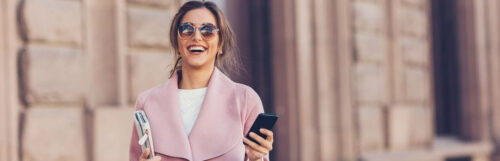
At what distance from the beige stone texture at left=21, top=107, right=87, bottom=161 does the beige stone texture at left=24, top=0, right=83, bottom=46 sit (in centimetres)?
43

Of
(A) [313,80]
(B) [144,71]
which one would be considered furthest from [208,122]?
(A) [313,80]

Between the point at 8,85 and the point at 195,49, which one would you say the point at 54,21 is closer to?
the point at 8,85

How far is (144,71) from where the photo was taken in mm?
5164

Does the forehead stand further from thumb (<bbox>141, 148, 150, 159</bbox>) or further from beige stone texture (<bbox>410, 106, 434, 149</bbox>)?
beige stone texture (<bbox>410, 106, 434, 149</bbox>)

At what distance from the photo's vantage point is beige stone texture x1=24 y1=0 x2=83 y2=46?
14.8 ft

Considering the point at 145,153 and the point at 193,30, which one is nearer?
the point at 145,153

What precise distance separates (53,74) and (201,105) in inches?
98.0

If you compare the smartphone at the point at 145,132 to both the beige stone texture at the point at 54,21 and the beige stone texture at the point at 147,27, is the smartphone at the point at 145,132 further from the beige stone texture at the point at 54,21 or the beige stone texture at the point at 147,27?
the beige stone texture at the point at 147,27

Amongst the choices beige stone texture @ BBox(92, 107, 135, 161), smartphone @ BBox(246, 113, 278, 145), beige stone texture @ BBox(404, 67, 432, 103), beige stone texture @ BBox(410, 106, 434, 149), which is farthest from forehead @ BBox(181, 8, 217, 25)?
beige stone texture @ BBox(410, 106, 434, 149)

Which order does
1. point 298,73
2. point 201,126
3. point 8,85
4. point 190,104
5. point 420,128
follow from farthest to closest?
point 420,128 → point 298,73 → point 8,85 → point 190,104 → point 201,126

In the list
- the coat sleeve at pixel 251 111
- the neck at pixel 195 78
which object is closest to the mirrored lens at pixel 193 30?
the neck at pixel 195 78

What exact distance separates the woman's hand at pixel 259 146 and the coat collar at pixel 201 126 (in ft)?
0.25

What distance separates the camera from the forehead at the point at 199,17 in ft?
7.75

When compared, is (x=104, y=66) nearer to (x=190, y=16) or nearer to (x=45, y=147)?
(x=45, y=147)
